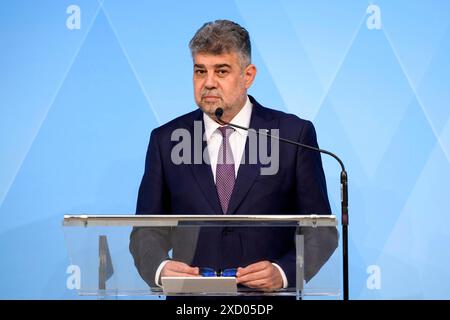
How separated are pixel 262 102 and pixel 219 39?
0.78m

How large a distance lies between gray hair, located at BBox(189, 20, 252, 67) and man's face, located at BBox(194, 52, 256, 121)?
0.09ft

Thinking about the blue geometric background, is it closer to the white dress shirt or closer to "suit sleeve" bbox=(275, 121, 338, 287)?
the white dress shirt

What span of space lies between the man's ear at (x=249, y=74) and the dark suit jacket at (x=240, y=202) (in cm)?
16

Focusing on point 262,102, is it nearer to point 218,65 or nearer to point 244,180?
point 218,65

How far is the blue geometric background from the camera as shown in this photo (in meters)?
5.82

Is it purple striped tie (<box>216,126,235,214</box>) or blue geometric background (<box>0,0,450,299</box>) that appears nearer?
purple striped tie (<box>216,126,235,214</box>)

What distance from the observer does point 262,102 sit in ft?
19.3

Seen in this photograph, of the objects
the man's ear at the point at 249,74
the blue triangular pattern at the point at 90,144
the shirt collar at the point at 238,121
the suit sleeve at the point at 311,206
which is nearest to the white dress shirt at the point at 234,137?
the shirt collar at the point at 238,121

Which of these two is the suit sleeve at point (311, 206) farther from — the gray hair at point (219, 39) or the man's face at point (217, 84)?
the gray hair at point (219, 39)

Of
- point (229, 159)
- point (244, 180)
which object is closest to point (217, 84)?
point (229, 159)

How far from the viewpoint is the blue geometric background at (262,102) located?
229 inches

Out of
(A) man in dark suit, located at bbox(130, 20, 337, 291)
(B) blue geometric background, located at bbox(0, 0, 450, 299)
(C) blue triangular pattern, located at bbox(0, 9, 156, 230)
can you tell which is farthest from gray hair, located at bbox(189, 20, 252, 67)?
(C) blue triangular pattern, located at bbox(0, 9, 156, 230)
